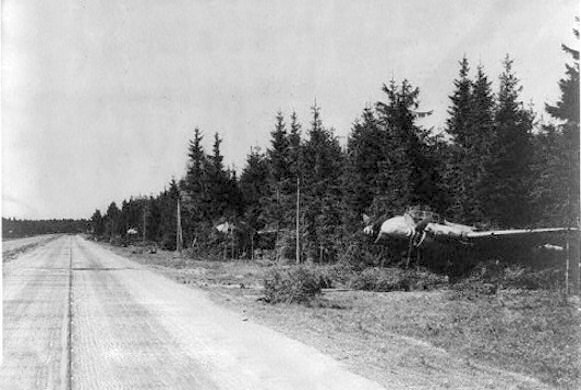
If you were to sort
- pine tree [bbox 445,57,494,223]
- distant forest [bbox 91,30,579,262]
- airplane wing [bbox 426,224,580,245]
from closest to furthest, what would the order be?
airplane wing [bbox 426,224,580,245] → distant forest [bbox 91,30,579,262] → pine tree [bbox 445,57,494,223]

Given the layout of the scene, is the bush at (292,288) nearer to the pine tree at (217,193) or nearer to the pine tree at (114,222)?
the pine tree at (217,193)

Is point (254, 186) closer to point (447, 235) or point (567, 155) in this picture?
point (447, 235)

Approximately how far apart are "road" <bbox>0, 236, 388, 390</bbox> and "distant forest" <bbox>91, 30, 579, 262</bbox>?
43.7 feet

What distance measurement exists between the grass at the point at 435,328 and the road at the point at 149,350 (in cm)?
88

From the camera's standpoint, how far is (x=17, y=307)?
54.5ft

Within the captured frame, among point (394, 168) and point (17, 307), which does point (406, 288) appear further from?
point (17, 307)

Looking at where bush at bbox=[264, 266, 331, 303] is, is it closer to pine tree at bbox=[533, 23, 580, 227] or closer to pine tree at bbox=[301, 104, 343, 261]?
pine tree at bbox=[533, 23, 580, 227]

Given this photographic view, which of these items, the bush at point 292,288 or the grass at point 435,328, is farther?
the bush at point 292,288

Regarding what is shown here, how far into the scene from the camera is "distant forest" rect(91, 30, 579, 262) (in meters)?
32.2

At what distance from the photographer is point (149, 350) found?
1027 centimetres

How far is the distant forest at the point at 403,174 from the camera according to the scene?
1267 inches

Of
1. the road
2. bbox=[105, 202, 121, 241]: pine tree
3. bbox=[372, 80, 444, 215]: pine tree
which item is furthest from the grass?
bbox=[105, 202, 121, 241]: pine tree

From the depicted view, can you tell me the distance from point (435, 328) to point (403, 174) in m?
19.8

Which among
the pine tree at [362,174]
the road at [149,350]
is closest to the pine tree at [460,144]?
the pine tree at [362,174]
